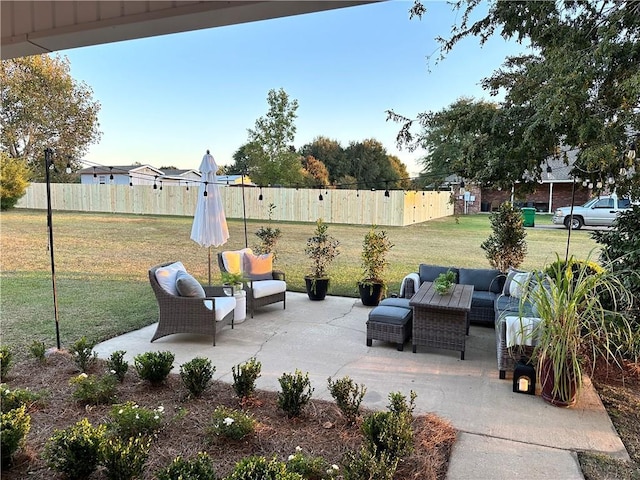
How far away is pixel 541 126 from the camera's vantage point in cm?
387

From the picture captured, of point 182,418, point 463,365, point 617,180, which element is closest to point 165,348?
point 182,418

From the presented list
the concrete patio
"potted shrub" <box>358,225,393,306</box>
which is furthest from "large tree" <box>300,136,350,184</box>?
the concrete patio

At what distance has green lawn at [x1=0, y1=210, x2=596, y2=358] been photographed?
542 centimetres

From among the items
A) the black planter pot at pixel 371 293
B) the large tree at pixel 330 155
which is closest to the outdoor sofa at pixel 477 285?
the black planter pot at pixel 371 293

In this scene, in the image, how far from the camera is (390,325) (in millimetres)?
4340

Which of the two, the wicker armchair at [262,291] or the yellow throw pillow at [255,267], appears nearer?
the wicker armchair at [262,291]

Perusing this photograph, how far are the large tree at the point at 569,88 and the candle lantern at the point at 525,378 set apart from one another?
1744mm

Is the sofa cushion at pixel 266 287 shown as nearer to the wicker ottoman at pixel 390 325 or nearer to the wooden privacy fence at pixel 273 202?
the wicker ottoman at pixel 390 325

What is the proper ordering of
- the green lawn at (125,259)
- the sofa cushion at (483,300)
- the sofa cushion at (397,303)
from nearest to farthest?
the sofa cushion at (397,303) → the sofa cushion at (483,300) → the green lawn at (125,259)

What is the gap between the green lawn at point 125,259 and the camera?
542cm

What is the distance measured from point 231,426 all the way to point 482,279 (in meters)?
4.14

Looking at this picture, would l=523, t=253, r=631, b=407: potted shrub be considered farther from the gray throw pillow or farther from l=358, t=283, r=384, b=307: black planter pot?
the gray throw pillow

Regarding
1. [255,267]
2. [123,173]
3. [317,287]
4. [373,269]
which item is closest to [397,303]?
[373,269]

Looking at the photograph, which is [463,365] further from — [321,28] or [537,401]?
[321,28]
